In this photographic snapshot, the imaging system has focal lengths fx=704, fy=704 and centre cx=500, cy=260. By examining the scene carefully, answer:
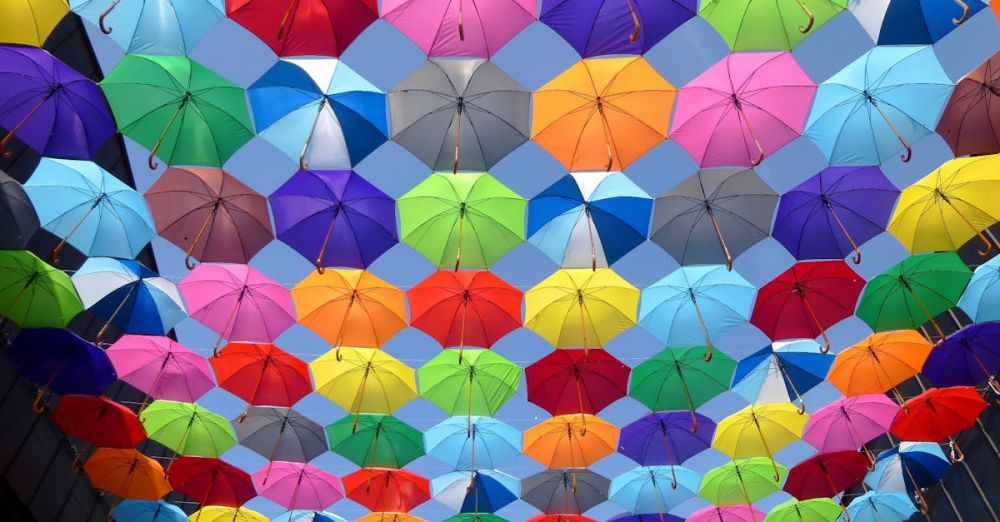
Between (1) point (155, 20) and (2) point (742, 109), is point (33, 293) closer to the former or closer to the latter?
(1) point (155, 20)

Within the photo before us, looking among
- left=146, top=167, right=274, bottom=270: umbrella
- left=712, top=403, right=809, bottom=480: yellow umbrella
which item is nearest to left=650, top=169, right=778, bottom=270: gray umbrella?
left=712, top=403, right=809, bottom=480: yellow umbrella

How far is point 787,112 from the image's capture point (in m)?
8.81

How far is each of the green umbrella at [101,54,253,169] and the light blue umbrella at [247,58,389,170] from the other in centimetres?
30

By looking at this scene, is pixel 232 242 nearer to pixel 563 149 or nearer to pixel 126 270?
pixel 126 270

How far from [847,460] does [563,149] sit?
27.5 feet

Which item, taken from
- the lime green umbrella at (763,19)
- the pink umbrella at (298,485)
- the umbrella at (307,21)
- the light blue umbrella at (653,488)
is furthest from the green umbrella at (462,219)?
the light blue umbrella at (653,488)

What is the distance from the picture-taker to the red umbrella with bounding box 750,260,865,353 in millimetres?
10461

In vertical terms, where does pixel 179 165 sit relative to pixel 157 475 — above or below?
above

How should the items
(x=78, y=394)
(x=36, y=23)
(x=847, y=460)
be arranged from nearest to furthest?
(x=36, y=23)
(x=78, y=394)
(x=847, y=460)

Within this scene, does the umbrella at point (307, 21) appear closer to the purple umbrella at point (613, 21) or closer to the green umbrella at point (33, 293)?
the purple umbrella at point (613, 21)

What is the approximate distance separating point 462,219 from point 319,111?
7.85 ft

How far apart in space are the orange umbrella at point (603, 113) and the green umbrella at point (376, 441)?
6072 millimetres

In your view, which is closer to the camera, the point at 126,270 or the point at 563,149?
the point at 563,149

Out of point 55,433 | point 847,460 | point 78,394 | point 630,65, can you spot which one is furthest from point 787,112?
point 55,433
